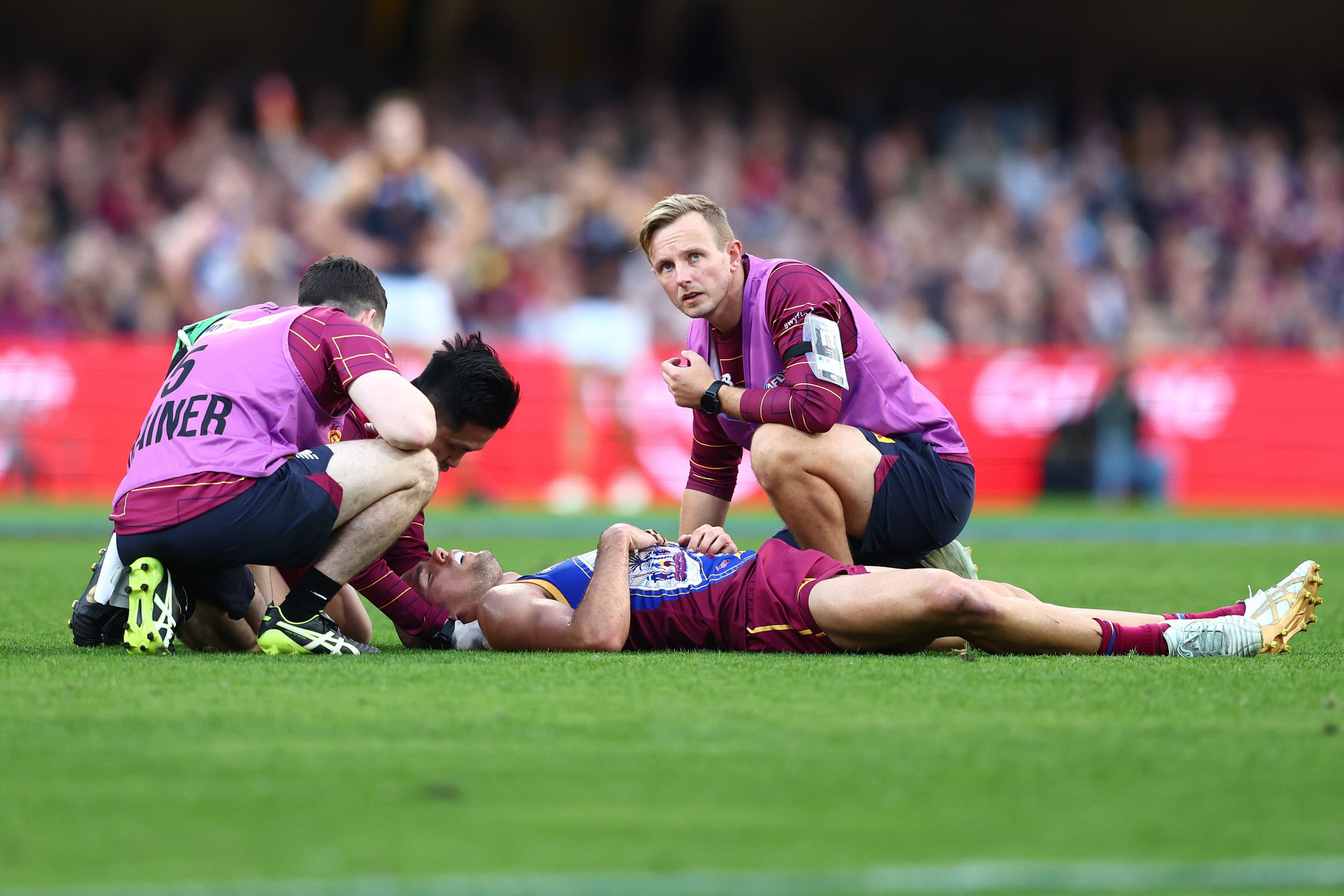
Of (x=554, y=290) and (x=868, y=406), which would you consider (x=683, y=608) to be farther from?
(x=554, y=290)

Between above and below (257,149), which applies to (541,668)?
below

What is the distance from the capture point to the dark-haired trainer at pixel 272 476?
4.89 metres

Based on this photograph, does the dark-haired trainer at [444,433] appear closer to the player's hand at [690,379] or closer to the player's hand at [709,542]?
the player's hand at [690,379]

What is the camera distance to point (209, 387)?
16.3ft

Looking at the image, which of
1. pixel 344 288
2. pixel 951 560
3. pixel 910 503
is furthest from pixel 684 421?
pixel 344 288

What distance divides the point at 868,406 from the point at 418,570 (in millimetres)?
1705

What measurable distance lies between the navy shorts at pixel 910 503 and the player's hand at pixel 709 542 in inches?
7.6

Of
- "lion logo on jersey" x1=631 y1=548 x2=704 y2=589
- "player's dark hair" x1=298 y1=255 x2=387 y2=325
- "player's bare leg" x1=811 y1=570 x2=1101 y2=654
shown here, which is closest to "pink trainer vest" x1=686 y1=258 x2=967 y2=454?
Answer: "lion logo on jersey" x1=631 y1=548 x2=704 y2=589

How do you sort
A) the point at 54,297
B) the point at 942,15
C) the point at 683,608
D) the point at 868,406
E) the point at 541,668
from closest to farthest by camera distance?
the point at 541,668, the point at 683,608, the point at 868,406, the point at 54,297, the point at 942,15

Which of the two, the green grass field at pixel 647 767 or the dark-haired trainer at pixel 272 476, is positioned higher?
the dark-haired trainer at pixel 272 476

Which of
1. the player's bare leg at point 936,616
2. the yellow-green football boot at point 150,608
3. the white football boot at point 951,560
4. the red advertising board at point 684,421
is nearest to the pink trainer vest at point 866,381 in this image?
the white football boot at point 951,560

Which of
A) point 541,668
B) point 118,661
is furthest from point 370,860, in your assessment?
point 118,661

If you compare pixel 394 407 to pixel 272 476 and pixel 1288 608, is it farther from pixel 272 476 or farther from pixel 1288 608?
pixel 1288 608

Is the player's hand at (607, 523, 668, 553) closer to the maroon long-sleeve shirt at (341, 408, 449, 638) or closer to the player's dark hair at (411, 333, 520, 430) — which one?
the player's dark hair at (411, 333, 520, 430)
